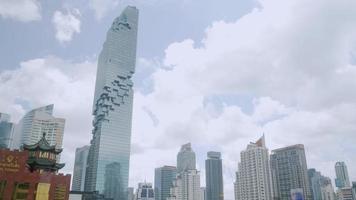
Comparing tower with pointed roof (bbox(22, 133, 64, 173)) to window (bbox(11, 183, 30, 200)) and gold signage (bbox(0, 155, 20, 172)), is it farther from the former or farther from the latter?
gold signage (bbox(0, 155, 20, 172))

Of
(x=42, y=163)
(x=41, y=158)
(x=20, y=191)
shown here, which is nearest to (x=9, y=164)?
(x=20, y=191)

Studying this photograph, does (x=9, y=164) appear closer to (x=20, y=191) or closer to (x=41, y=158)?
(x=20, y=191)

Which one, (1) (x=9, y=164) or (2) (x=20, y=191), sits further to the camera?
(2) (x=20, y=191)

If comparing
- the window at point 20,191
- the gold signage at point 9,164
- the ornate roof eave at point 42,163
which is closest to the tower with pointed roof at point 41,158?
the ornate roof eave at point 42,163

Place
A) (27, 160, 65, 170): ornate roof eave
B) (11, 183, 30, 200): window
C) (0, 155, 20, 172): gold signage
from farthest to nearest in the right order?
(27, 160, 65, 170): ornate roof eave
(11, 183, 30, 200): window
(0, 155, 20, 172): gold signage

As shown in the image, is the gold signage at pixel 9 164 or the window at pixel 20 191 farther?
the window at pixel 20 191

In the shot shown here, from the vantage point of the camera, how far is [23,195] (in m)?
70.1

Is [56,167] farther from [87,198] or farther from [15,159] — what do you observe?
[87,198]

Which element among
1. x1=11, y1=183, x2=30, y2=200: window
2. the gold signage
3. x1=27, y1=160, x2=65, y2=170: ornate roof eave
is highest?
x1=27, y1=160, x2=65, y2=170: ornate roof eave

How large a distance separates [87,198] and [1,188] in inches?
4053

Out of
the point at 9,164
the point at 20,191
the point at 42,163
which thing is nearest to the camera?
the point at 9,164

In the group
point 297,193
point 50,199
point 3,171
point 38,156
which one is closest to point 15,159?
point 3,171

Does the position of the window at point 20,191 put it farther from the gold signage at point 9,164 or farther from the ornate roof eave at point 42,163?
the ornate roof eave at point 42,163

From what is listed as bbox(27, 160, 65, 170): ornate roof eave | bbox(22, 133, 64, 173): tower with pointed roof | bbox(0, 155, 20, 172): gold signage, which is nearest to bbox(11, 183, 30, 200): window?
bbox(0, 155, 20, 172): gold signage
